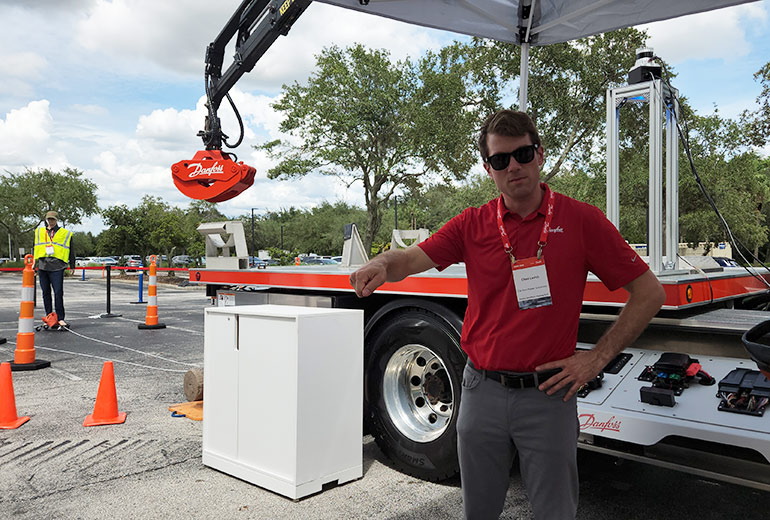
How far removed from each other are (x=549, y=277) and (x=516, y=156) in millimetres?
456

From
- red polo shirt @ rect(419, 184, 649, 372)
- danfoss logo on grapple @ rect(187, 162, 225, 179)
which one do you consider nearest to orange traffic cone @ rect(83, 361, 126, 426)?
danfoss logo on grapple @ rect(187, 162, 225, 179)

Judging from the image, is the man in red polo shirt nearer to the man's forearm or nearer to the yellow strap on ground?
the man's forearm

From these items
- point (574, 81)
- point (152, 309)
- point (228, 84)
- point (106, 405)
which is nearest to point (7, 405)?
point (106, 405)

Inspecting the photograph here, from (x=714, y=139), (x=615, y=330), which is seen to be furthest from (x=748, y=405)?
(x=714, y=139)

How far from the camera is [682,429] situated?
272 centimetres

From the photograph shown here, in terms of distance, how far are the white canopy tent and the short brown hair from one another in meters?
2.37

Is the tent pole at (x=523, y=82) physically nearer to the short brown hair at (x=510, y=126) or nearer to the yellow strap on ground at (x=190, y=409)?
the short brown hair at (x=510, y=126)

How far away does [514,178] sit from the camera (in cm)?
218

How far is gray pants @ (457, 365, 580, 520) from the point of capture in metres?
2.11

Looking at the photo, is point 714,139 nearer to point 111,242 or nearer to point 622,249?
point 622,249

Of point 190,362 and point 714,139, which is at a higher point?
point 714,139

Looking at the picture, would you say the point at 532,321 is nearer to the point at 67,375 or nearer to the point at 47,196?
the point at 67,375

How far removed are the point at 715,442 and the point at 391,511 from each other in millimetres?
1742

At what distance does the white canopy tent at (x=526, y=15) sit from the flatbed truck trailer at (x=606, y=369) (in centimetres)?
183
